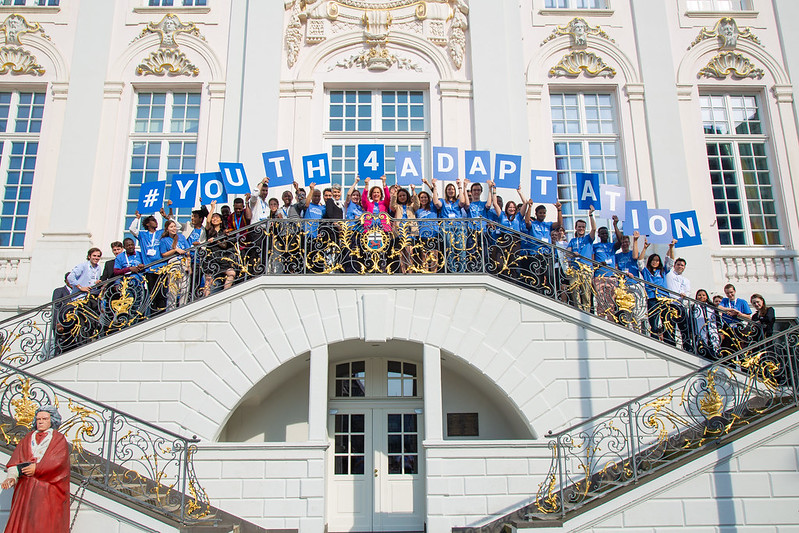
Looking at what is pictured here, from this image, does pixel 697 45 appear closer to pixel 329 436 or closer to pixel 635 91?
pixel 635 91

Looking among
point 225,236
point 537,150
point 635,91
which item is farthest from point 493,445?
point 635,91

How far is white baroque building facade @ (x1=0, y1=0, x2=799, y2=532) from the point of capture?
33.4 feet

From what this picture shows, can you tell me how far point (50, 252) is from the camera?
12836 millimetres

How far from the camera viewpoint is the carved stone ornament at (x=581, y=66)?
14.6 metres

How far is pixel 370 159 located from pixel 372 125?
9.63 ft

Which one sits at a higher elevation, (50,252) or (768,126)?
(768,126)

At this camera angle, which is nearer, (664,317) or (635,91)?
(664,317)

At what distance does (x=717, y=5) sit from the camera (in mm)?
15555

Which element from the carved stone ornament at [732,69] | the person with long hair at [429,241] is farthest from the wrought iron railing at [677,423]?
the carved stone ornament at [732,69]

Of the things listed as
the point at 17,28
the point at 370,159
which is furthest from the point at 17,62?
the point at 370,159

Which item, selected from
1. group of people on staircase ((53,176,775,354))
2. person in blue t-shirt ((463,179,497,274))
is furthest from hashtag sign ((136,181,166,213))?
person in blue t-shirt ((463,179,497,274))

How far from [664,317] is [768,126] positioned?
21.8 feet

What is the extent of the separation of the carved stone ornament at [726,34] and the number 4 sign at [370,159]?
7567mm

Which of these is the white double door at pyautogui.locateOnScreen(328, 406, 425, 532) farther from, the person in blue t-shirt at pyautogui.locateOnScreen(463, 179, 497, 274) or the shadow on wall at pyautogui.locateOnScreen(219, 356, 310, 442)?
the person in blue t-shirt at pyautogui.locateOnScreen(463, 179, 497, 274)
